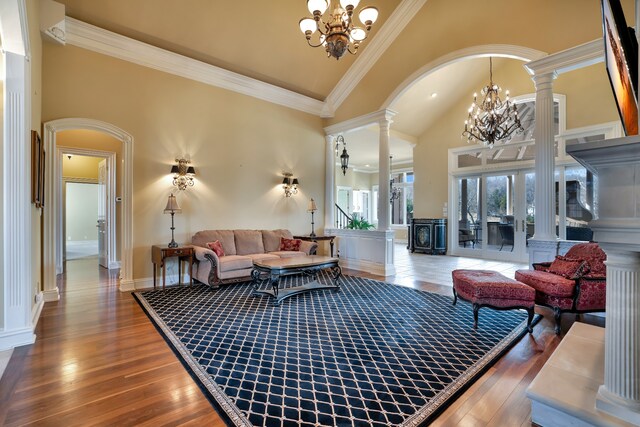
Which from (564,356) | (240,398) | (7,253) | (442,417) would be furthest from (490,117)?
(7,253)

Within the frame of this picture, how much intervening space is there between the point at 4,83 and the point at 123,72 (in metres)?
2.32

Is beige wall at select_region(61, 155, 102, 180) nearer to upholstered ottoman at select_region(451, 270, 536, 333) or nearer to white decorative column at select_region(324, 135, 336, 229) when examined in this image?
white decorative column at select_region(324, 135, 336, 229)

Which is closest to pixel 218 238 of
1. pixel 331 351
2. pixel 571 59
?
pixel 331 351

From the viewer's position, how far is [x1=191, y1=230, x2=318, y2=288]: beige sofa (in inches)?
193

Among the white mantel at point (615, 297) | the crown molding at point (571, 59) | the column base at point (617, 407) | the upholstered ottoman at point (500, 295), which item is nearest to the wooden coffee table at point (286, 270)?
the upholstered ottoman at point (500, 295)

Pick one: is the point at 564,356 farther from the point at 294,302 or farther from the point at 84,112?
the point at 84,112

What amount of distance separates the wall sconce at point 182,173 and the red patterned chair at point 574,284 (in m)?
5.24

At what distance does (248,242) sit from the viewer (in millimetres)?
5871

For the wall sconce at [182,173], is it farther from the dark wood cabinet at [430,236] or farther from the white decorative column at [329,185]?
the dark wood cabinet at [430,236]

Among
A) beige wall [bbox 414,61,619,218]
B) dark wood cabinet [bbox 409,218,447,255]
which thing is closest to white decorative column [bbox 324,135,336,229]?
dark wood cabinet [bbox 409,218,447,255]

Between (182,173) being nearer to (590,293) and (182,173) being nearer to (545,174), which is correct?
(545,174)

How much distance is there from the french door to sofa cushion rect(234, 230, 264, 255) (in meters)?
5.98

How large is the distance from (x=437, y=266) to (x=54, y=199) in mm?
7270

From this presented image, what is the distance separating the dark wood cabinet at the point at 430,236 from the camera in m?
9.21
